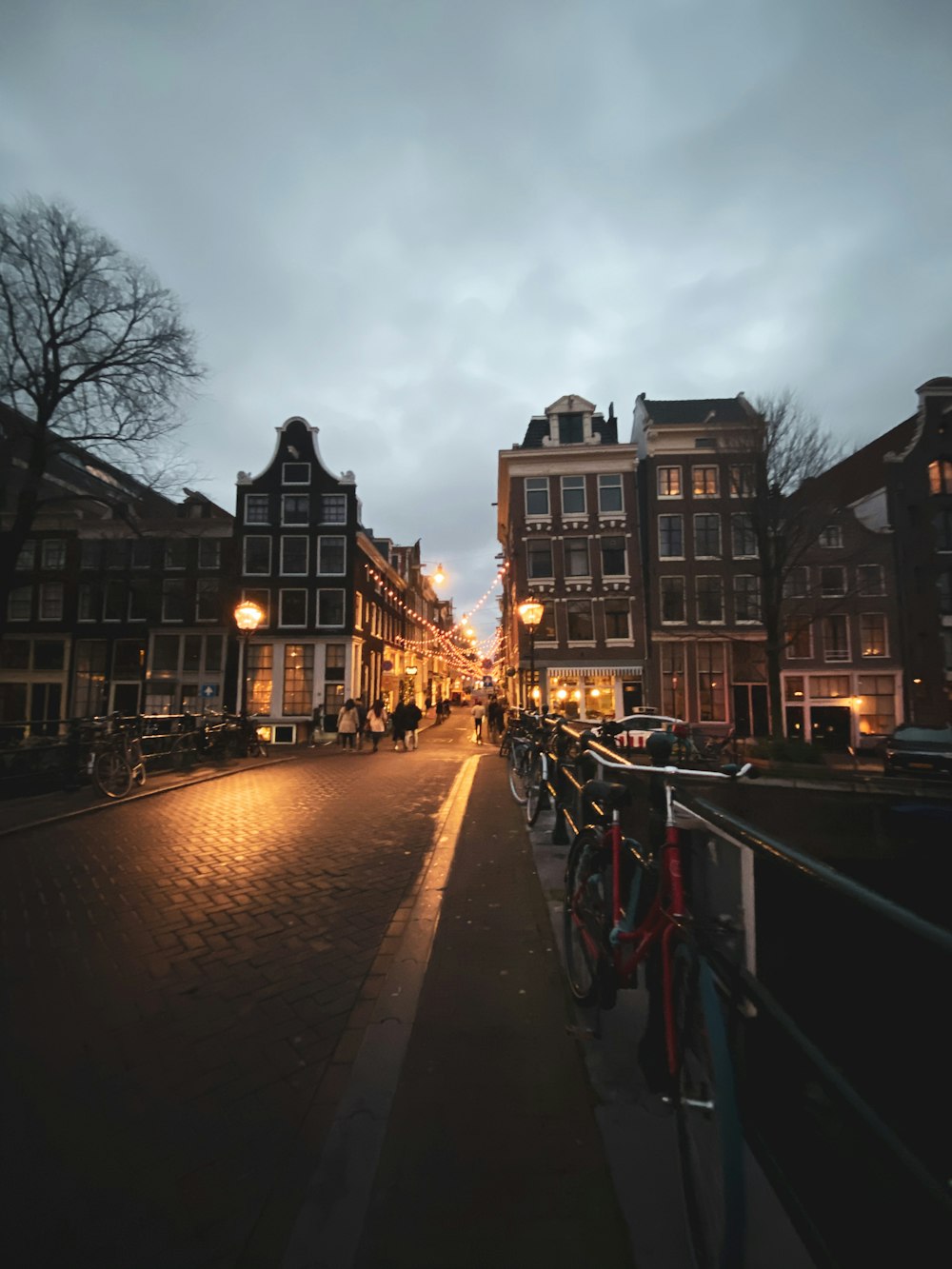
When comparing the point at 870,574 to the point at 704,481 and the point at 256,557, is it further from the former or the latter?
the point at 256,557

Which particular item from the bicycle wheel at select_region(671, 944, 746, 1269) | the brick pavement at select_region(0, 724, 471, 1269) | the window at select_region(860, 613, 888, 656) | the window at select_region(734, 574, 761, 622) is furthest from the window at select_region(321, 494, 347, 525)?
the bicycle wheel at select_region(671, 944, 746, 1269)

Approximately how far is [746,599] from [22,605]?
32716mm

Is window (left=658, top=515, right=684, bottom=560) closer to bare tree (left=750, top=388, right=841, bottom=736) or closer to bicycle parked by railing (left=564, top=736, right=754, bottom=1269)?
bare tree (left=750, top=388, right=841, bottom=736)

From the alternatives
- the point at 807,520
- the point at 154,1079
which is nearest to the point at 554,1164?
the point at 154,1079

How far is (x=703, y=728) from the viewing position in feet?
83.3

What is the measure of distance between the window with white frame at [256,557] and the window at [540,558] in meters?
12.3

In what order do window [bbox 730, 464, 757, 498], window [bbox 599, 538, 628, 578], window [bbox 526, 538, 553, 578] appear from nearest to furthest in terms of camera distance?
1. window [bbox 730, 464, 757, 498]
2. window [bbox 599, 538, 628, 578]
3. window [bbox 526, 538, 553, 578]

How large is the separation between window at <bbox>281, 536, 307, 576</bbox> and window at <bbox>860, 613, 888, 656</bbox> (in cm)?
2525

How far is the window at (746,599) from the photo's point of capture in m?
20.3

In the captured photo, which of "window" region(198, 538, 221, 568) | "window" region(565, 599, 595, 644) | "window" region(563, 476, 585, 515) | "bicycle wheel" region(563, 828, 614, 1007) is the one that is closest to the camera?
"bicycle wheel" region(563, 828, 614, 1007)

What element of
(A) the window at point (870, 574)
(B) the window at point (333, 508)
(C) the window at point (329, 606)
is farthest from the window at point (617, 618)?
(B) the window at point (333, 508)

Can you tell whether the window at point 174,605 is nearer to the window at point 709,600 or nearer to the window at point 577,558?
the window at point 577,558

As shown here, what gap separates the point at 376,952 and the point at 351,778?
24.9 ft

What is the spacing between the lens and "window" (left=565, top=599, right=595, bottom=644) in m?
27.1
